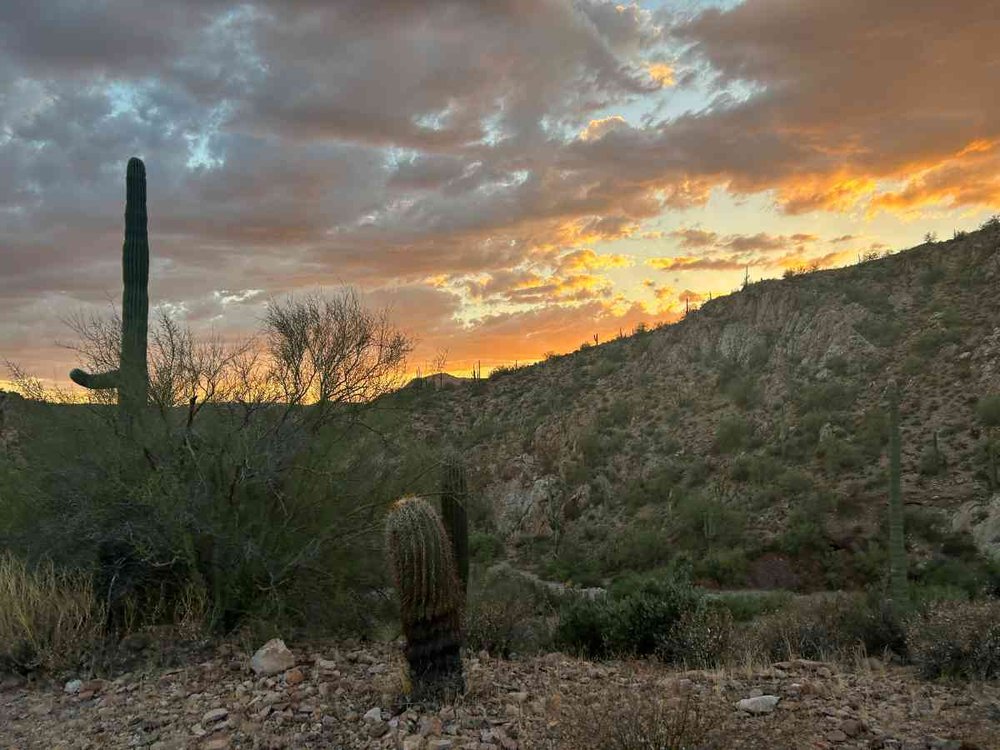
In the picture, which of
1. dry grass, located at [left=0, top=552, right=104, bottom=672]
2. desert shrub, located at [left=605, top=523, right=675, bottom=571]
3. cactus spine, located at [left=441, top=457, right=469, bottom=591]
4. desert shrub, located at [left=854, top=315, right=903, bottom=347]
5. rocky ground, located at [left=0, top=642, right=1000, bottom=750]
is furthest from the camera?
desert shrub, located at [left=854, top=315, right=903, bottom=347]

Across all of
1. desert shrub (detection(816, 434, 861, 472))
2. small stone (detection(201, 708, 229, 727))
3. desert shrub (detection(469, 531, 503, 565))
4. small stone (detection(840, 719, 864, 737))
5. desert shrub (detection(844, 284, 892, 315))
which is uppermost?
desert shrub (detection(844, 284, 892, 315))

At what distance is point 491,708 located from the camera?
6262 millimetres

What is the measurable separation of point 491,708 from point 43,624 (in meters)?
4.89

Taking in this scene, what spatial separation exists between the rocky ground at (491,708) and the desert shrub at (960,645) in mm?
231

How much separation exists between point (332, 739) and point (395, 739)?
1.66 ft

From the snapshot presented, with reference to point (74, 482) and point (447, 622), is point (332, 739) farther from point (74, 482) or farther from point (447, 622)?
point (74, 482)

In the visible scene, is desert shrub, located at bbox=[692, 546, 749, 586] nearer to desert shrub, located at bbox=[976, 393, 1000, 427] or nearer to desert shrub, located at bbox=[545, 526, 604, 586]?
desert shrub, located at bbox=[545, 526, 604, 586]

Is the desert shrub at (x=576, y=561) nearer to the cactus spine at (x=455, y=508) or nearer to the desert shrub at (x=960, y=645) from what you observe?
the cactus spine at (x=455, y=508)

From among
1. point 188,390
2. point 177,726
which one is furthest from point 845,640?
point 188,390

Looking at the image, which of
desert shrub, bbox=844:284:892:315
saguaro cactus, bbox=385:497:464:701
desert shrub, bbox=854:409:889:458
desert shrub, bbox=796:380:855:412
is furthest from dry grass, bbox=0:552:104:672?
desert shrub, bbox=844:284:892:315

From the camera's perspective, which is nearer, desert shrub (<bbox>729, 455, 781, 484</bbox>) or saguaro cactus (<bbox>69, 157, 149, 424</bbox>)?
saguaro cactus (<bbox>69, 157, 149, 424</bbox>)

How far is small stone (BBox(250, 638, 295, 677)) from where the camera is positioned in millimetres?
7082

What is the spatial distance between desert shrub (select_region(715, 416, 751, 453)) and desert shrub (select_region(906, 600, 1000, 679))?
23547 millimetres

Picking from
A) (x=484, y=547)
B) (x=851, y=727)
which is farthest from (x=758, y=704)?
(x=484, y=547)
